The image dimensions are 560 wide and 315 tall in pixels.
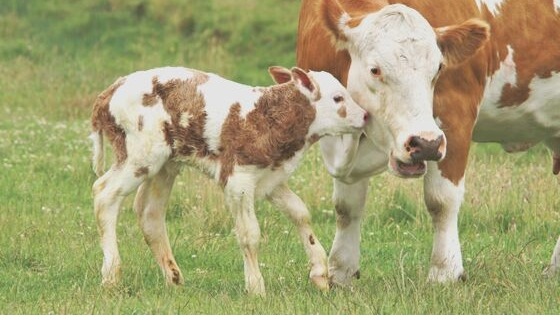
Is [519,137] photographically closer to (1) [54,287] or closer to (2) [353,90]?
(2) [353,90]

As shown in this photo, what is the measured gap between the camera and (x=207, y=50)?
2217 centimetres

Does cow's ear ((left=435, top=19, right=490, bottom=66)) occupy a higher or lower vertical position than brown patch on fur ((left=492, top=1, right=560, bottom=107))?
higher

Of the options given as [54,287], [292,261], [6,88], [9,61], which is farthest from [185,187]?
[9,61]

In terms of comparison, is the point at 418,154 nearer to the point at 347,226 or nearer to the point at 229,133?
the point at 229,133

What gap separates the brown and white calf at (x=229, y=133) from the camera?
24.9 feet

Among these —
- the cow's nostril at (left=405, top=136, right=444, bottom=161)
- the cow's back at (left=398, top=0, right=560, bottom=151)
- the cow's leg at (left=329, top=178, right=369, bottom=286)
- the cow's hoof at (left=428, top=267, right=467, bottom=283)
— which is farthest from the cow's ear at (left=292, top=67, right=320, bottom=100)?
the cow's hoof at (left=428, top=267, right=467, bottom=283)

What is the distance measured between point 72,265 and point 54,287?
1.92ft

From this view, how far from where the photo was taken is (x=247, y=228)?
7609 millimetres

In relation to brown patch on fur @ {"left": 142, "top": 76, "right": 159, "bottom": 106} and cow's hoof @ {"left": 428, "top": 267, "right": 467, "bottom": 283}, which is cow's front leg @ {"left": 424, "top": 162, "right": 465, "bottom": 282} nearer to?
cow's hoof @ {"left": 428, "top": 267, "right": 467, "bottom": 283}

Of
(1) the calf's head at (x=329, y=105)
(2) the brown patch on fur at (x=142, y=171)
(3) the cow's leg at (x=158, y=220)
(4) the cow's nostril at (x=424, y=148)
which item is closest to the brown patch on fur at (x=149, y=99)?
(2) the brown patch on fur at (x=142, y=171)

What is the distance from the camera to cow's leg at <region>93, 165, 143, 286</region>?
7.84 metres

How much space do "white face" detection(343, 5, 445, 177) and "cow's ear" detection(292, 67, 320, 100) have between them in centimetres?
23

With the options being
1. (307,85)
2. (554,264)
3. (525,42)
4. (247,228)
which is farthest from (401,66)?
(554,264)

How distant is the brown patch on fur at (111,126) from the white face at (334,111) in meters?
1.12
